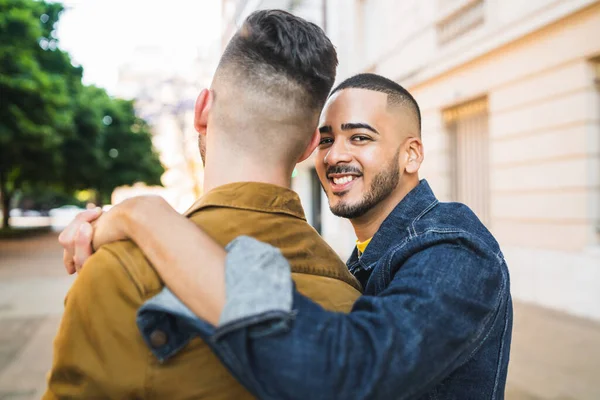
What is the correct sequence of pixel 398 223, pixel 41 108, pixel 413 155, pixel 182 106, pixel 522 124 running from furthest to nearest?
pixel 182 106
pixel 41 108
pixel 522 124
pixel 413 155
pixel 398 223

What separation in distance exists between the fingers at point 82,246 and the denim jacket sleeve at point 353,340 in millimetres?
479

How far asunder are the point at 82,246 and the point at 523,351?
5194 millimetres

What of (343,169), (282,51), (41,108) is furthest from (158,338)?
(41,108)

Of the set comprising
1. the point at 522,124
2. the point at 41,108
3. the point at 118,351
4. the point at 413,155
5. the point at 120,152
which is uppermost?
the point at 41,108

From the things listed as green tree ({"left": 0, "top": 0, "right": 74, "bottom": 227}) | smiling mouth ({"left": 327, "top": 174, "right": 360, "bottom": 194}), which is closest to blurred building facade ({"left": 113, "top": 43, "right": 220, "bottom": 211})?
green tree ({"left": 0, "top": 0, "right": 74, "bottom": 227})

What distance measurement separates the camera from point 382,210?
2.17 metres

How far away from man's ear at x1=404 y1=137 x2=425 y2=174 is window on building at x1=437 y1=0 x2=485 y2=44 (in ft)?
24.2

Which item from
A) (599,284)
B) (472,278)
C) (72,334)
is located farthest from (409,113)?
(599,284)

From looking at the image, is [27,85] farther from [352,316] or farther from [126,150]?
[126,150]

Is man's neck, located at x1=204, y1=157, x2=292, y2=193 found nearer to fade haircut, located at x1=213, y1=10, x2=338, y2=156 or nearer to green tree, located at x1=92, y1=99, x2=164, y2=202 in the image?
fade haircut, located at x1=213, y1=10, x2=338, y2=156

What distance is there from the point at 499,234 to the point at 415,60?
4.41m

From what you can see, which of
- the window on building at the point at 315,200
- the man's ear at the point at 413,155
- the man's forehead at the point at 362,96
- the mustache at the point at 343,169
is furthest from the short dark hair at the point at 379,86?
the window on building at the point at 315,200

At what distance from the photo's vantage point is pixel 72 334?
3.58 ft

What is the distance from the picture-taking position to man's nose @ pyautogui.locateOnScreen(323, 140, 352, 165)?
6.97ft
